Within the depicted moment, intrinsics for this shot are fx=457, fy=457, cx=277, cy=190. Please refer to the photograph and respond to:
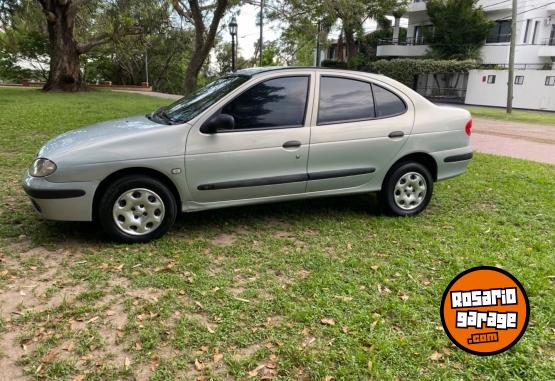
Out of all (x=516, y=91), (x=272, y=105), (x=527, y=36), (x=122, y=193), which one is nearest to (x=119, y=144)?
(x=122, y=193)

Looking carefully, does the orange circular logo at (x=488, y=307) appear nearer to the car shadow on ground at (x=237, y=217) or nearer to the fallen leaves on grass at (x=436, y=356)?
the fallen leaves on grass at (x=436, y=356)

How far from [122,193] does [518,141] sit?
12284 millimetres

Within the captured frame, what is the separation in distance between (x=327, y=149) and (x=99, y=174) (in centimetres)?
220

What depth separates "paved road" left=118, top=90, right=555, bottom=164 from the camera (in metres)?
10.6

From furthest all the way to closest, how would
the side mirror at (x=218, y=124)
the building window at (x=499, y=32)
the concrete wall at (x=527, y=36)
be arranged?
the building window at (x=499, y=32) < the concrete wall at (x=527, y=36) < the side mirror at (x=218, y=124)

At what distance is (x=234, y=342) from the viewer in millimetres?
2842

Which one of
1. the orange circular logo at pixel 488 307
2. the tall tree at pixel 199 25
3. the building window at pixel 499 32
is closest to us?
the orange circular logo at pixel 488 307

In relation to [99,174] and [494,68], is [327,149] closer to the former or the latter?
[99,174]

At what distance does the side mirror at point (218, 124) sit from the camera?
417 centimetres

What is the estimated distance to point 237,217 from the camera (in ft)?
16.6

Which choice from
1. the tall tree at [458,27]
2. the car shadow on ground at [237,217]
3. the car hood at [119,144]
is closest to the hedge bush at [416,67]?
the tall tree at [458,27]

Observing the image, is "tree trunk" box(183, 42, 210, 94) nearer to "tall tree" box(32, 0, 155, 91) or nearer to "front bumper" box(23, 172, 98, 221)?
"tall tree" box(32, 0, 155, 91)

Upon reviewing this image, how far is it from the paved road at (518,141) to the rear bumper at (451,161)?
5.39 metres

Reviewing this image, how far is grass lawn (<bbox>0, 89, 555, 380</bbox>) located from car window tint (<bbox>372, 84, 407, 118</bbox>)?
3.84ft
